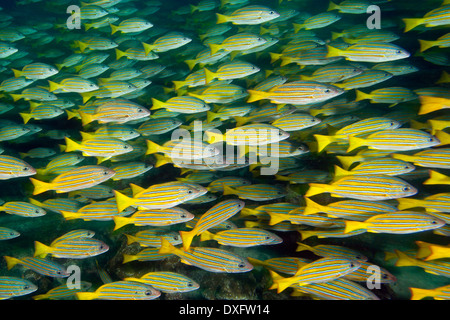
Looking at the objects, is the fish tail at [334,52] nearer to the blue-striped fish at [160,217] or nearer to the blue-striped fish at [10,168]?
the blue-striped fish at [160,217]

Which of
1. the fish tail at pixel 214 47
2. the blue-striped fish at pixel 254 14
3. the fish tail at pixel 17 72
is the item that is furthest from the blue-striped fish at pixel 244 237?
the fish tail at pixel 17 72

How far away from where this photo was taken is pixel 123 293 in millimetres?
3369

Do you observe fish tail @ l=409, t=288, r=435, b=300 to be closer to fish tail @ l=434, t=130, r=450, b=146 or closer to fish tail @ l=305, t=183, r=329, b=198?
fish tail @ l=305, t=183, r=329, b=198

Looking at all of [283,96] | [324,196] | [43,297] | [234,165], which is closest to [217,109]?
[234,165]

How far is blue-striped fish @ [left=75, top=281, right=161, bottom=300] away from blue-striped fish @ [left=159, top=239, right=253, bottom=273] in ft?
1.68

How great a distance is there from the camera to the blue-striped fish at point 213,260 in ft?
11.3

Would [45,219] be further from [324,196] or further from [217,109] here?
[324,196]

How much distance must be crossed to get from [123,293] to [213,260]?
120 centimetres

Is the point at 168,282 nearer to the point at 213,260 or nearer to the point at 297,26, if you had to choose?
the point at 213,260

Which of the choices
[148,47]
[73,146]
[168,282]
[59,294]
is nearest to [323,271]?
[168,282]

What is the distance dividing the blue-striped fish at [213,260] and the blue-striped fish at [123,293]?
20.2 inches

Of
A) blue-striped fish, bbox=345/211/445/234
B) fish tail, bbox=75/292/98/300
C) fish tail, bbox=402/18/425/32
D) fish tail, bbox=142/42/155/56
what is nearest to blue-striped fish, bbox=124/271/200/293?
fish tail, bbox=75/292/98/300

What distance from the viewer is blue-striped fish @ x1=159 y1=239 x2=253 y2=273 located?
3.45 meters

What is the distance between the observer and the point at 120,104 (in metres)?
4.86
